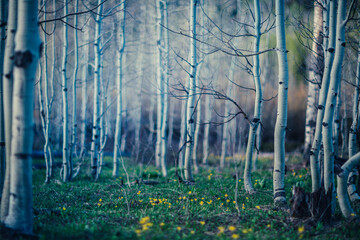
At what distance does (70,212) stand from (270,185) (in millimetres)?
5419

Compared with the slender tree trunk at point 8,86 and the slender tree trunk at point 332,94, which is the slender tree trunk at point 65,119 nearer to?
the slender tree trunk at point 8,86

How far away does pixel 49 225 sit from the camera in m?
4.10

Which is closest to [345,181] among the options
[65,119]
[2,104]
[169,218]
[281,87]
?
[281,87]

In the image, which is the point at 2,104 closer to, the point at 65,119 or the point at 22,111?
the point at 22,111

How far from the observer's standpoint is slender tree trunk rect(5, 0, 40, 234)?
11.1 ft

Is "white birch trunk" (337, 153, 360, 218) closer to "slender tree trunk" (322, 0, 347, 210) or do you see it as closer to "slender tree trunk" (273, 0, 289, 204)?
"slender tree trunk" (322, 0, 347, 210)

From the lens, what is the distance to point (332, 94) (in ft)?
14.7

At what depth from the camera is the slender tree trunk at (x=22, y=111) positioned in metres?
3.38

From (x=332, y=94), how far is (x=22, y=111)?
4.63m

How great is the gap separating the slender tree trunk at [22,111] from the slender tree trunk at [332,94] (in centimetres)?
446

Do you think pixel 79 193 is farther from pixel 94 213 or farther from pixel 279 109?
pixel 279 109

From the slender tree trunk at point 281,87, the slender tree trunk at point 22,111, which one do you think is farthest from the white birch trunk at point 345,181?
the slender tree trunk at point 22,111

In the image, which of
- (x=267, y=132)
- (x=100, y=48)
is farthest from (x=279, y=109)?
(x=267, y=132)

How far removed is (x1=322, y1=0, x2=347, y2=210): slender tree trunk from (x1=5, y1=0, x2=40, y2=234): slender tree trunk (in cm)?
446
